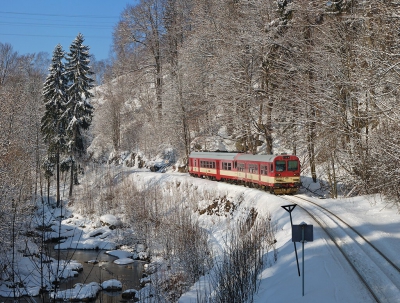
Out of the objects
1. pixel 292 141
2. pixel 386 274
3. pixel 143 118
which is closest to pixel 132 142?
pixel 143 118

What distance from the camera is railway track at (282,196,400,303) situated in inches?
349

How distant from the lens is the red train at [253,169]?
76.5 ft

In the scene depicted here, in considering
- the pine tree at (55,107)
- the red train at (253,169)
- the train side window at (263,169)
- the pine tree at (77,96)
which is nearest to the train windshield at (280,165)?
the red train at (253,169)

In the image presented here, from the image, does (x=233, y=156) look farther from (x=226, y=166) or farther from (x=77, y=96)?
(x=77, y=96)

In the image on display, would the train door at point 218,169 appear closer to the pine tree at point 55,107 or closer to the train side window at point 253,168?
the train side window at point 253,168

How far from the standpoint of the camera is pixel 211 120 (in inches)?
1538

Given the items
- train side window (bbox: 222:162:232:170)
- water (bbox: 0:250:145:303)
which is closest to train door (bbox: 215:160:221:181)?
train side window (bbox: 222:162:232:170)

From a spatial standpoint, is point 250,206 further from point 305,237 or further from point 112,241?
point 305,237

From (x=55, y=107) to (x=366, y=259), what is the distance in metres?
33.1

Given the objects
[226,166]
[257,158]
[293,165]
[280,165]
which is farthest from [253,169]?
[226,166]

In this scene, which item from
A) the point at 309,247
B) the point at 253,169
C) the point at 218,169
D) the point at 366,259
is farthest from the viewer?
the point at 218,169

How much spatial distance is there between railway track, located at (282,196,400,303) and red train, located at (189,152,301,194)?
7.31 m

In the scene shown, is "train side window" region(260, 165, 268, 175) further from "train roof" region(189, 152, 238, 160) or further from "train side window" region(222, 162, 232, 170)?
"train side window" region(222, 162, 232, 170)

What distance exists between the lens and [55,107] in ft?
122
